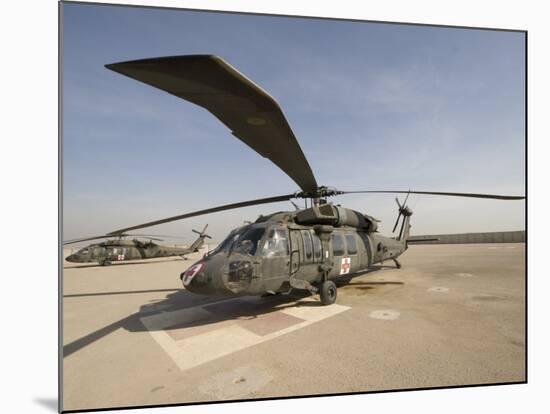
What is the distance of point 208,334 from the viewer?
514cm

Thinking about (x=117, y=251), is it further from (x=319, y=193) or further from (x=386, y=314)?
(x=386, y=314)

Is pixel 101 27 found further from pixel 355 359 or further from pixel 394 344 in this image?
pixel 394 344

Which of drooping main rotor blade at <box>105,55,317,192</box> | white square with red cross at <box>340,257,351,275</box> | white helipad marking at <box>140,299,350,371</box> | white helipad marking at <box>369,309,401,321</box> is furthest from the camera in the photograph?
white square with red cross at <box>340,257,351,275</box>

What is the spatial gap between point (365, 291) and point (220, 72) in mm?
8163

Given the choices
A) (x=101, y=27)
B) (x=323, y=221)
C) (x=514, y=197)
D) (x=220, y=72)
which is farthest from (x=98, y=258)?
(x=514, y=197)

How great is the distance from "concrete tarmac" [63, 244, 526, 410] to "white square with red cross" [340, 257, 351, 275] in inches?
37.3

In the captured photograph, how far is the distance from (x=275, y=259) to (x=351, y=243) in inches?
138

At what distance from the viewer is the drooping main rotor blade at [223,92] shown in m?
2.45

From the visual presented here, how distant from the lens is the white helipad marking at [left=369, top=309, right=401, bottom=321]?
5.89 m

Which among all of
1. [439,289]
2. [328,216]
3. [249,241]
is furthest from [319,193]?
[439,289]

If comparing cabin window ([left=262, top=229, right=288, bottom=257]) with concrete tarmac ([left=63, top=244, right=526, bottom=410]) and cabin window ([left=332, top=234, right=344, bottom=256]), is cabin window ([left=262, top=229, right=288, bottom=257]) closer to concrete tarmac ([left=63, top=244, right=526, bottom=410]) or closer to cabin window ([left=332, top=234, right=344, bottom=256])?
concrete tarmac ([left=63, top=244, right=526, bottom=410])

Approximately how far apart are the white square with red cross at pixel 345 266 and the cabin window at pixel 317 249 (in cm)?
117

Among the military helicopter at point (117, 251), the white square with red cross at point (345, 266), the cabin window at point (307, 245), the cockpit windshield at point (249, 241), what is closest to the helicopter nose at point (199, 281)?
the cockpit windshield at point (249, 241)

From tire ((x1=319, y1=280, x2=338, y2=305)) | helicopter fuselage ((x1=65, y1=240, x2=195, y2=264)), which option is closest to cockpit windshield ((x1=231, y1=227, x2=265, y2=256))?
tire ((x1=319, y1=280, x2=338, y2=305))
